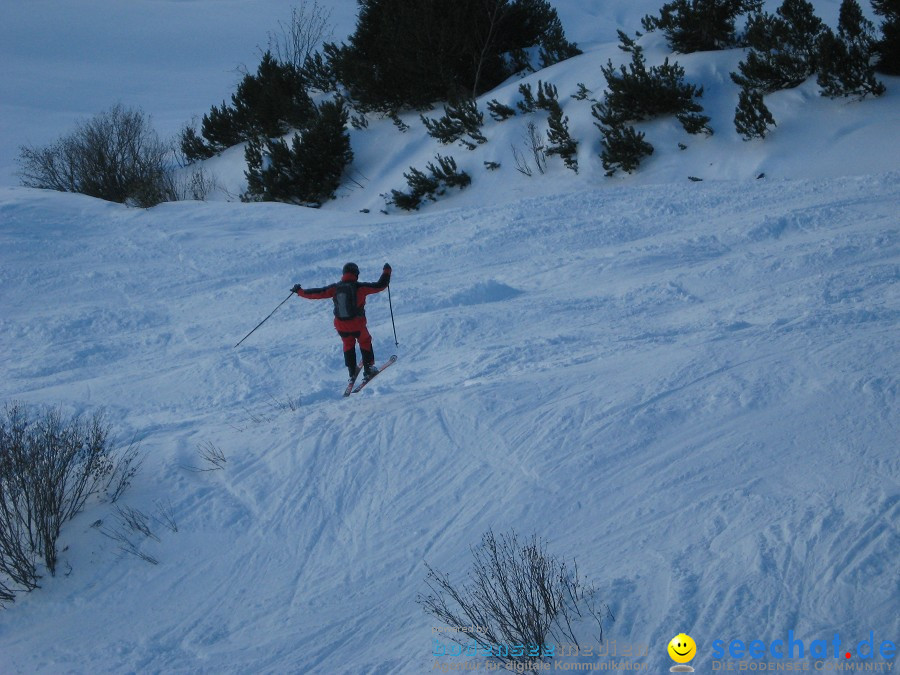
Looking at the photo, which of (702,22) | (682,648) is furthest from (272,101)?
(682,648)

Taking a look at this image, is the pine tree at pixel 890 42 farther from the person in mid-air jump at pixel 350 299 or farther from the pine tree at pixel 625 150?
the person in mid-air jump at pixel 350 299

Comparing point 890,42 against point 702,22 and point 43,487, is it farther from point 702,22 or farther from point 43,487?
point 43,487

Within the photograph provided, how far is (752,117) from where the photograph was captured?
56.0 feet

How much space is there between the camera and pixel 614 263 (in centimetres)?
1151

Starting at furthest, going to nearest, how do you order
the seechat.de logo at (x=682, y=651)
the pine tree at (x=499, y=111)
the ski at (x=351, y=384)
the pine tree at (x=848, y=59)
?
the pine tree at (x=499, y=111) → the pine tree at (x=848, y=59) → the ski at (x=351, y=384) → the seechat.de logo at (x=682, y=651)

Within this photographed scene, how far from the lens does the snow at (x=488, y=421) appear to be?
4555 mm

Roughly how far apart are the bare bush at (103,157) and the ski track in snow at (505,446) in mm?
15326

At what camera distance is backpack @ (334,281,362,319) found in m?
7.86

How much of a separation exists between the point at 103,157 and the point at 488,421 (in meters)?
25.2

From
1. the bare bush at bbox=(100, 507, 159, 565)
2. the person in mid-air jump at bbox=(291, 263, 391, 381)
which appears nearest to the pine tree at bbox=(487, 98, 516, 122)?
the person in mid-air jump at bbox=(291, 263, 391, 381)

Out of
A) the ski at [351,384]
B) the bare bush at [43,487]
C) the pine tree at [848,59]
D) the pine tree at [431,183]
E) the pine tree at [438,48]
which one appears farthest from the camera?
the pine tree at [438,48]

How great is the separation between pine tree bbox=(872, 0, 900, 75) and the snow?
184 inches

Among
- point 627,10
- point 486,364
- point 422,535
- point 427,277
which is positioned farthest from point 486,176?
point 627,10

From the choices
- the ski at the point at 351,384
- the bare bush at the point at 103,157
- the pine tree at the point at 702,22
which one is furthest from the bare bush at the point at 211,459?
the pine tree at the point at 702,22
